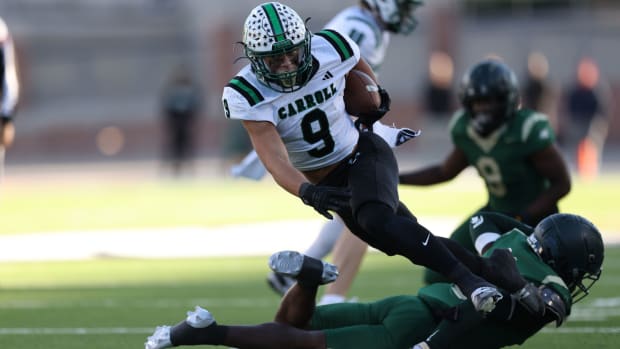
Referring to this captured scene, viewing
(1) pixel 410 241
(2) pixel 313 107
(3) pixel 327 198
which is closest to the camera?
(3) pixel 327 198

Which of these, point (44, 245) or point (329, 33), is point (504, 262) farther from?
point (44, 245)

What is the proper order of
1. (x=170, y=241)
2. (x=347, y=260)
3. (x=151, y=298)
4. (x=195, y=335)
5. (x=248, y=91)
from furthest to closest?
(x=170, y=241), (x=151, y=298), (x=347, y=260), (x=248, y=91), (x=195, y=335)

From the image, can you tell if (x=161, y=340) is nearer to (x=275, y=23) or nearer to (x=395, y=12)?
(x=275, y=23)

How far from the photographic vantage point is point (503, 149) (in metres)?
7.58

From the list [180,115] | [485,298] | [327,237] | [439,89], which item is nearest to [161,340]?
[485,298]

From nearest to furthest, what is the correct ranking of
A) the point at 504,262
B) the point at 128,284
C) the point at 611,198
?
1. the point at 504,262
2. the point at 128,284
3. the point at 611,198

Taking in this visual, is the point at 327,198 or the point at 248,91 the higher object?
the point at 248,91

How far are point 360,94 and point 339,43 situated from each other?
273 millimetres

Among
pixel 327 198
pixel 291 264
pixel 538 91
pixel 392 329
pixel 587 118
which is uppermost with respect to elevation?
pixel 327 198

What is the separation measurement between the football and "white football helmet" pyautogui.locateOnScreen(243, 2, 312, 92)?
18.4 inches

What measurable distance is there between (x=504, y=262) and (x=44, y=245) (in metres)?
7.44

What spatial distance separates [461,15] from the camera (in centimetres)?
3181

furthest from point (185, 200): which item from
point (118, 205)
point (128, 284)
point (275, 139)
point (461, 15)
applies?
point (461, 15)

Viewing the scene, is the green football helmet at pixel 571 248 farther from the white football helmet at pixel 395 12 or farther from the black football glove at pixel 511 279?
the white football helmet at pixel 395 12
